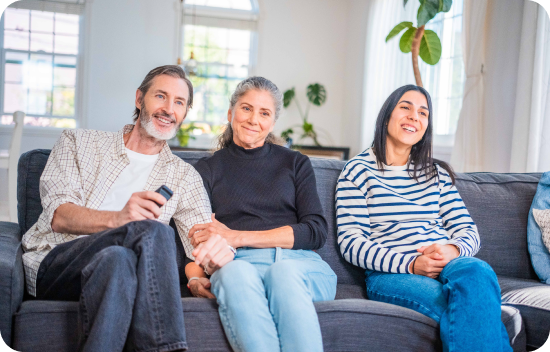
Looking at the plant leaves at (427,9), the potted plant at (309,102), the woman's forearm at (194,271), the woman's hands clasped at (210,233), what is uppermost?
the plant leaves at (427,9)

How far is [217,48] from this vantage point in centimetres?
672

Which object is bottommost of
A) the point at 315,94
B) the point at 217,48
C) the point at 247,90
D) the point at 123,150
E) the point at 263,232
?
the point at 263,232

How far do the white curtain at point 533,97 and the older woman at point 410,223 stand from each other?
163cm

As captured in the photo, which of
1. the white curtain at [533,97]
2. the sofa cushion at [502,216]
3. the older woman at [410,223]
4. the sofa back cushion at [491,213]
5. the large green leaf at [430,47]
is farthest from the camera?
the large green leaf at [430,47]

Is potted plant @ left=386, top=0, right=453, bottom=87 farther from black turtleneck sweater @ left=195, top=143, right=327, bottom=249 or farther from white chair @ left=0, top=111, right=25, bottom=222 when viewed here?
white chair @ left=0, top=111, right=25, bottom=222

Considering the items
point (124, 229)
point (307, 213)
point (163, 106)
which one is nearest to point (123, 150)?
point (163, 106)

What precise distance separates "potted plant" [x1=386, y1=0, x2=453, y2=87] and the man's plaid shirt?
2.29 meters

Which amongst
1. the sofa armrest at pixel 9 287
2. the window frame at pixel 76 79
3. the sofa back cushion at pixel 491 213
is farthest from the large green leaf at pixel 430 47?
the window frame at pixel 76 79

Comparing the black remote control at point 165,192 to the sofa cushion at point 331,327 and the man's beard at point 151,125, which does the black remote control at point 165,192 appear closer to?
the sofa cushion at point 331,327

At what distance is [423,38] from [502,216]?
1.91 metres

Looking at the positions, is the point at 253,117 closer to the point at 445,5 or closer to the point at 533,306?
the point at 533,306

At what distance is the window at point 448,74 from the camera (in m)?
4.46

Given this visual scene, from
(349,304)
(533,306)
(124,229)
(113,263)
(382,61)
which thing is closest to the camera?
(113,263)

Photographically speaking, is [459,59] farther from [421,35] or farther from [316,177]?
[316,177]
